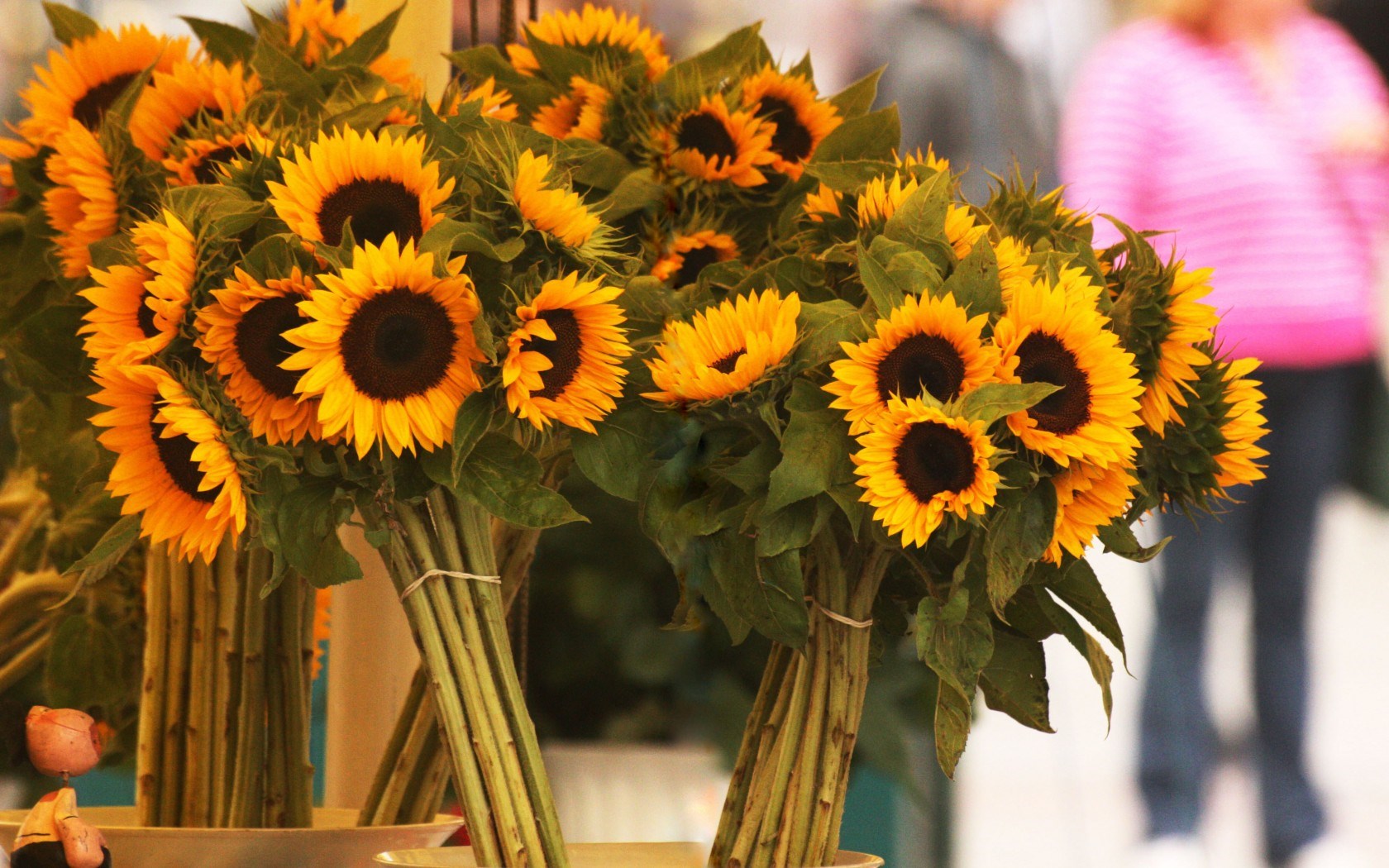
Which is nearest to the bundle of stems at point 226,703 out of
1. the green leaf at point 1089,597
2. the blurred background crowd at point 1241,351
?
the green leaf at point 1089,597

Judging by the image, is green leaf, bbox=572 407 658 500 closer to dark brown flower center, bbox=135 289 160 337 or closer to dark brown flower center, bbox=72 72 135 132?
dark brown flower center, bbox=135 289 160 337

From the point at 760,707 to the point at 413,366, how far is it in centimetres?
13

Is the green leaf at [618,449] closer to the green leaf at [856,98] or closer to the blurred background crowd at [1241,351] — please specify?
the green leaf at [856,98]

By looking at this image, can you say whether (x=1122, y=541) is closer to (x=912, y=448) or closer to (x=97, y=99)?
(x=912, y=448)

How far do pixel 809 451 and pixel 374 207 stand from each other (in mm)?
115

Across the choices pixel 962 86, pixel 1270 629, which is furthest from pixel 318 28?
pixel 1270 629

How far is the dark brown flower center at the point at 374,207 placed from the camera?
317mm

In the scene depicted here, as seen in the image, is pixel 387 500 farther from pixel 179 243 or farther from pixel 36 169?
pixel 36 169

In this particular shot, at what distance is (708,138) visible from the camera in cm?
43

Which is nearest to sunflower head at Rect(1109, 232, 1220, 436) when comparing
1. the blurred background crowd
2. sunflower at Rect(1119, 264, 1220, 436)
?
sunflower at Rect(1119, 264, 1220, 436)

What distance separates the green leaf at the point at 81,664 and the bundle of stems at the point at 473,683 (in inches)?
7.4

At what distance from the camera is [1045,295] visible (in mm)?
302

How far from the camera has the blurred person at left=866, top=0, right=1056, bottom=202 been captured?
1193 millimetres

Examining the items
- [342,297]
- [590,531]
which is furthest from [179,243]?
[590,531]
